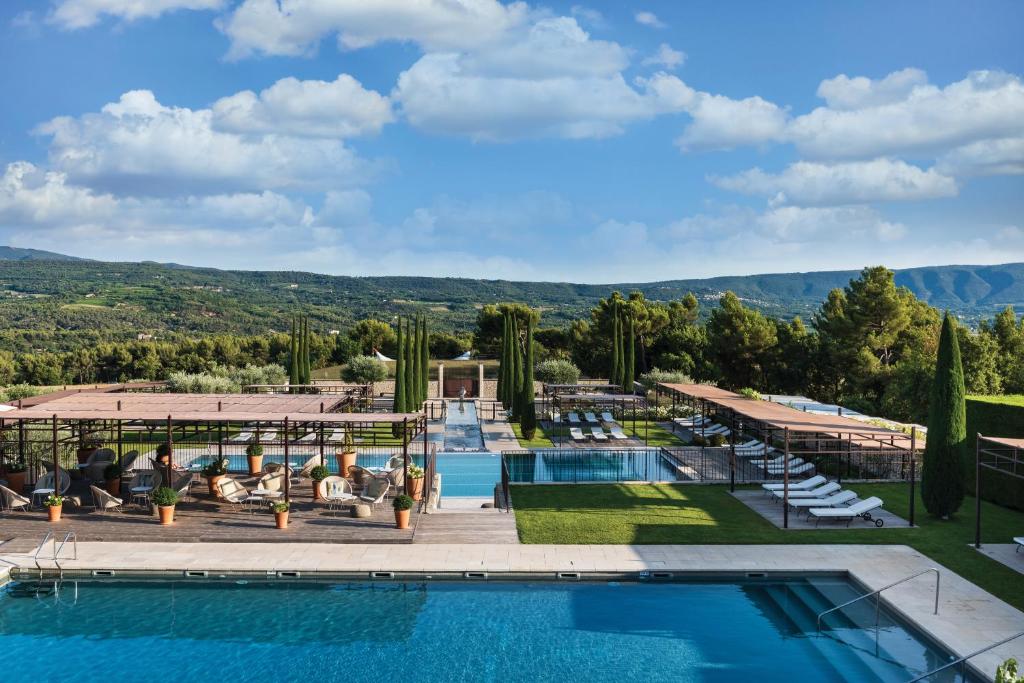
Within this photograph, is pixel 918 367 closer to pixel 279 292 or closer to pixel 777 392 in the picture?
pixel 777 392

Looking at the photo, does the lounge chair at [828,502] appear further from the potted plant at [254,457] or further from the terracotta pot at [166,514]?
the potted plant at [254,457]

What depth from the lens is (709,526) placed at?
549 inches

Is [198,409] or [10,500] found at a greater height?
[198,409]

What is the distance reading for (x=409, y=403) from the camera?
29406 millimetres

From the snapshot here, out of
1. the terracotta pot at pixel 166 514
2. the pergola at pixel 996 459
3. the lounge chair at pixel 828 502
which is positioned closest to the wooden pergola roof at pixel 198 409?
the terracotta pot at pixel 166 514

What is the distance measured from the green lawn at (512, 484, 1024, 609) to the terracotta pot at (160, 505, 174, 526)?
240 inches

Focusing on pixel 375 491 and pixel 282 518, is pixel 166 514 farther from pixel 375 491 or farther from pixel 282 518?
pixel 375 491

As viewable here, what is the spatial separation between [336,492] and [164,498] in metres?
2.99

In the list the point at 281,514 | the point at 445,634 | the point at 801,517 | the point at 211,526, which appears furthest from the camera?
the point at 801,517

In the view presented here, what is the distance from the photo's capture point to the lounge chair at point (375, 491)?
1442cm

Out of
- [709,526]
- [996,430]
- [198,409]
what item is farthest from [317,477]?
[996,430]

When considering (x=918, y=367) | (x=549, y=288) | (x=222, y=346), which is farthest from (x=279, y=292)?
(x=918, y=367)

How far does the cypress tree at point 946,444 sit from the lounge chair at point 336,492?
1096cm

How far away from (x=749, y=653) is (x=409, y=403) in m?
21.2
